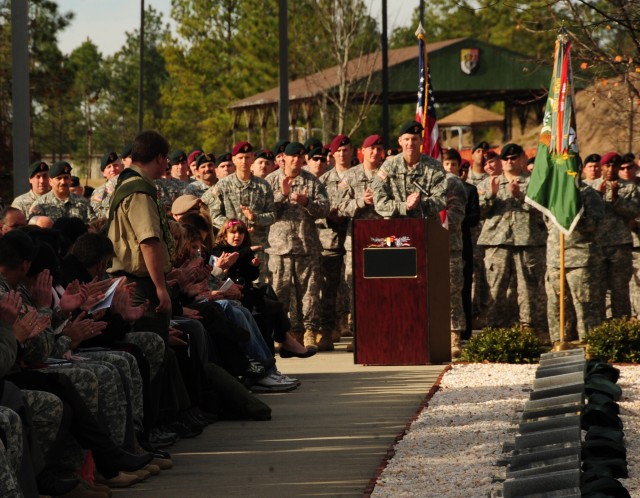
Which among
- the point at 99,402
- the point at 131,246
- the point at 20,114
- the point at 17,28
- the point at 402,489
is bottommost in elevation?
the point at 402,489

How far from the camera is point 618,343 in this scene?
13.0 metres

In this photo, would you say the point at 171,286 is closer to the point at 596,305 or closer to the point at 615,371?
the point at 615,371

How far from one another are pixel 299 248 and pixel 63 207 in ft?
8.86

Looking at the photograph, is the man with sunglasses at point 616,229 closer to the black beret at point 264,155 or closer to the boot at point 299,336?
the boot at point 299,336

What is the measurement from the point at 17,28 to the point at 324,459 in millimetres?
6921

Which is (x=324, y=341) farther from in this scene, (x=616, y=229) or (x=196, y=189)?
(x=616, y=229)

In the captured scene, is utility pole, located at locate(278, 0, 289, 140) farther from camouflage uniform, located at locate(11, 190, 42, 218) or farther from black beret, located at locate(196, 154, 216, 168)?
camouflage uniform, located at locate(11, 190, 42, 218)

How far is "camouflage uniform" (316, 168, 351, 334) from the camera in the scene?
15.7 m

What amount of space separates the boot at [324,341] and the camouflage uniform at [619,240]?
326 cm

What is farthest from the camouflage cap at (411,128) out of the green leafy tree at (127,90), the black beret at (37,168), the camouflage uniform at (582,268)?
the green leafy tree at (127,90)

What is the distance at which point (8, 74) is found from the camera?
4062cm

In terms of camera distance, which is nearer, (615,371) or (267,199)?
(615,371)

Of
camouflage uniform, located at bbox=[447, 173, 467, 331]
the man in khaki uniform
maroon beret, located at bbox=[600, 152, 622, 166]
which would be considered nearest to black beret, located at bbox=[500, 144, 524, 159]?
camouflage uniform, located at bbox=[447, 173, 467, 331]

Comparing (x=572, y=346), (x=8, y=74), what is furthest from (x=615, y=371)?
A: (x=8, y=74)
